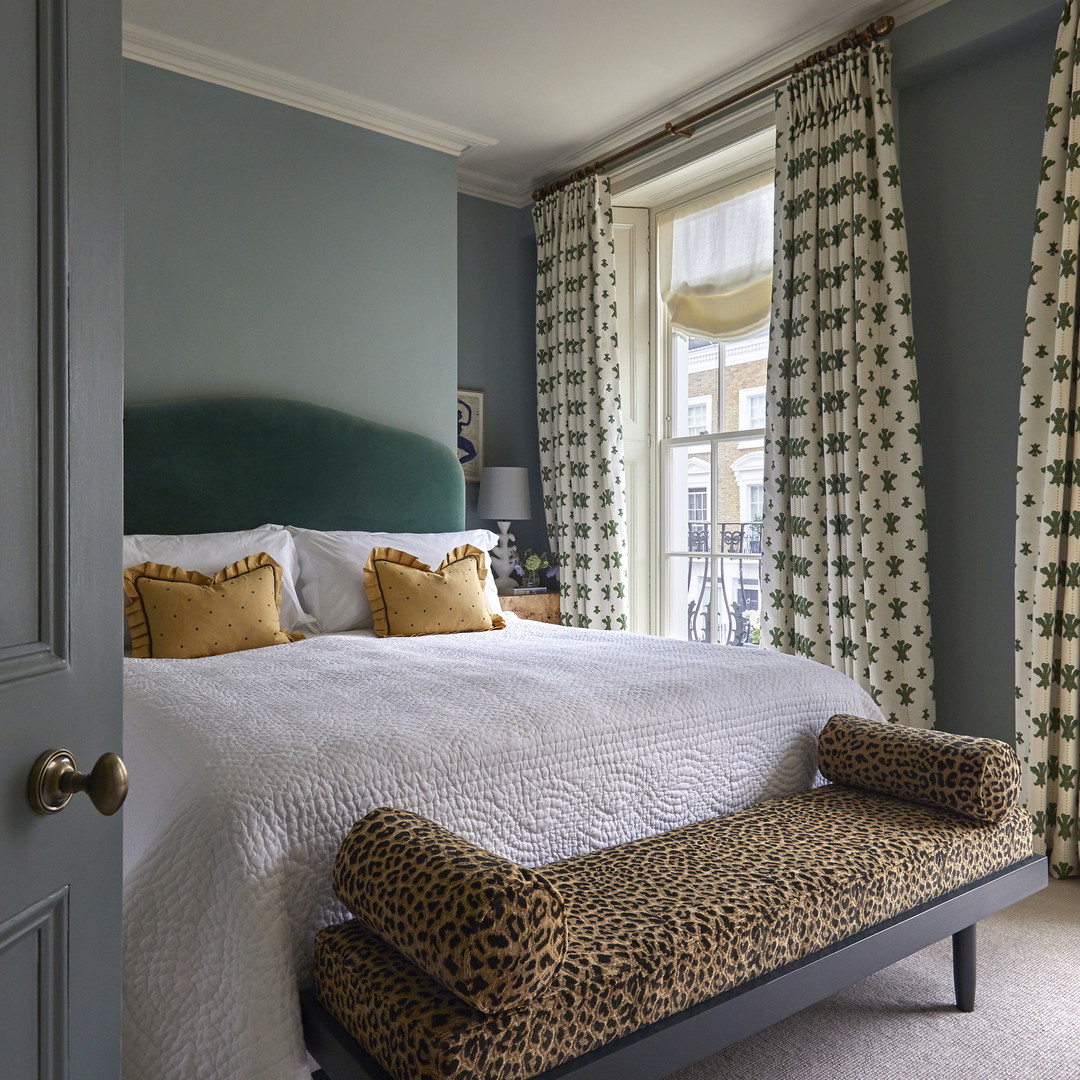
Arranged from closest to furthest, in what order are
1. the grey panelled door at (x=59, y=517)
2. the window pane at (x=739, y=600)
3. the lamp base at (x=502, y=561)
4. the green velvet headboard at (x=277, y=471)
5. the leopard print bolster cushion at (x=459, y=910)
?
the grey panelled door at (x=59, y=517) → the leopard print bolster cushion at (x=459, y=910) → the green velvet headboard at (x=277, y=471) → the window pane at (x=739, y=600) → the lamp base at (x=502, y=561)

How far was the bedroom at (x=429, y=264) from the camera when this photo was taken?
3.02 meters

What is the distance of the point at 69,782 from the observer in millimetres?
797

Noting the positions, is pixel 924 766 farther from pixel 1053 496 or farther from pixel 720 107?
pixel 720 107

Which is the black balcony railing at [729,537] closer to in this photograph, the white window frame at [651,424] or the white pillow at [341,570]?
the white window frame at [651,424]

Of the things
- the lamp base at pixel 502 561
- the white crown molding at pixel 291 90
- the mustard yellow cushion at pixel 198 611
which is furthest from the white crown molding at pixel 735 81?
the mustard yellow cushion at pixel 198 611

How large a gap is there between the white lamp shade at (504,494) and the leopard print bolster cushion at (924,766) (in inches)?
99.5

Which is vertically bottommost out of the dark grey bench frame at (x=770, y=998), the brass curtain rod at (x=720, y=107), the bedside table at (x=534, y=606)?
the dark grey bench frame at (x=770, y=998)

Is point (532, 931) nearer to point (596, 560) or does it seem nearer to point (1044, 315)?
point (1044, 315)

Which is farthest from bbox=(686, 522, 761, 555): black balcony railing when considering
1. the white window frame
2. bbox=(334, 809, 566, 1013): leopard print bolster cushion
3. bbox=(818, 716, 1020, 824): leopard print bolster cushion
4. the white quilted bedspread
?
bbox=(334, 809, 566, 1013): leopard print bolster cushion

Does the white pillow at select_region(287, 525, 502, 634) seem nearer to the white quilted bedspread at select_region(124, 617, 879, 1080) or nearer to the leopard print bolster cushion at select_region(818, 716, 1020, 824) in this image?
the white quilted bedspread at select_region(124, 617, 879, 1080)

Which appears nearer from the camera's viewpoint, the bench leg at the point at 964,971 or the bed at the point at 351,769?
the bed at the point at 351,769

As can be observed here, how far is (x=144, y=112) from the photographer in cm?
337

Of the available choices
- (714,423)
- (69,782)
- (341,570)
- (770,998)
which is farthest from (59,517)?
(714,423)

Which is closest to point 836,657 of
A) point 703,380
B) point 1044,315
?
point 1044,315
